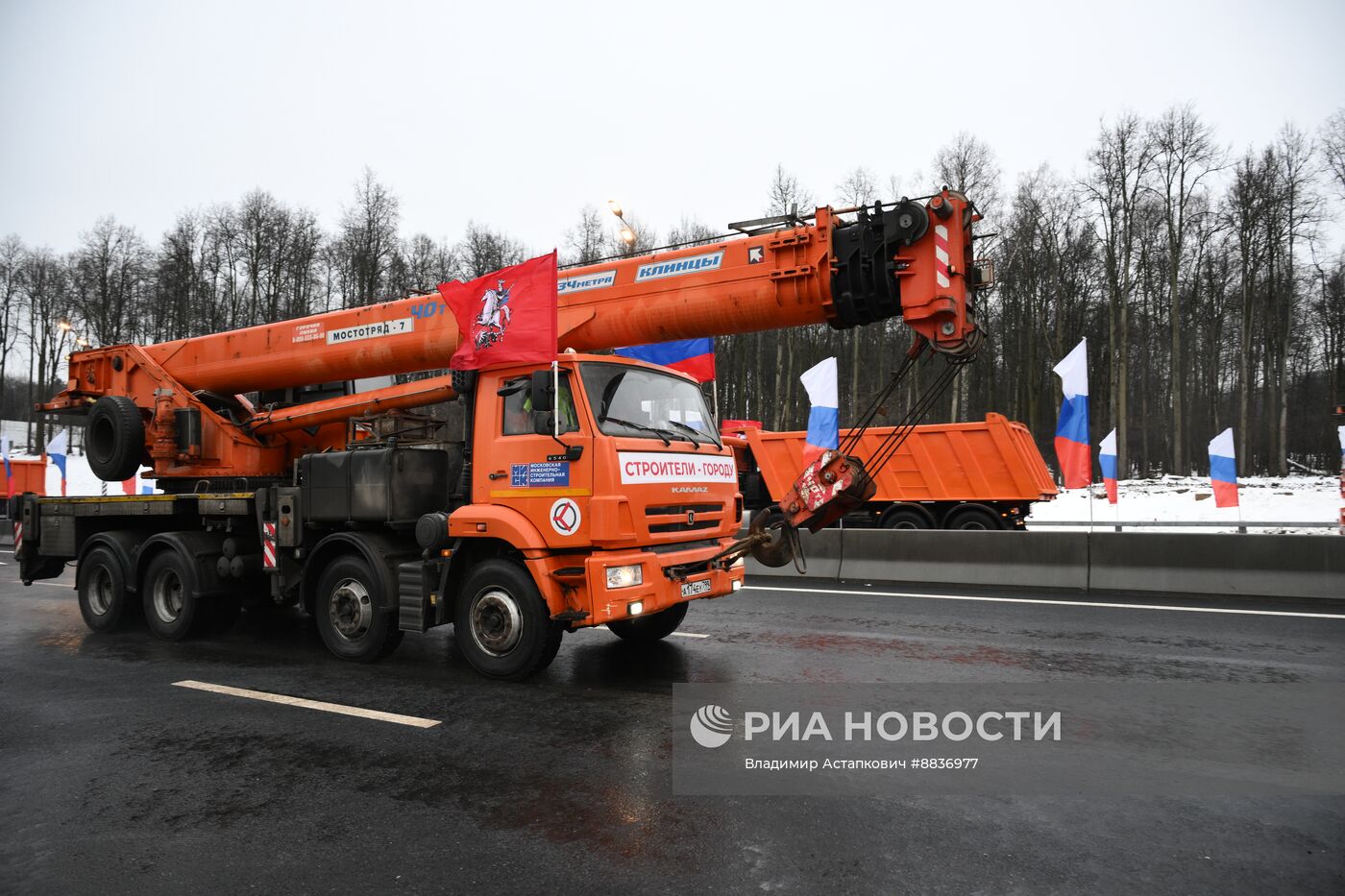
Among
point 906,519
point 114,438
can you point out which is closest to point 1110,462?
point 906,519

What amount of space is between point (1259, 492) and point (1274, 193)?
1626 cm

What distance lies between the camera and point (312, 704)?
223 inches

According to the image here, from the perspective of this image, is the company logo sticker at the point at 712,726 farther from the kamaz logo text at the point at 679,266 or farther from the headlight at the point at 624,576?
the kamaz logo text at the point at 679,266

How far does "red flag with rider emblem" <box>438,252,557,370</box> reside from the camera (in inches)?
245

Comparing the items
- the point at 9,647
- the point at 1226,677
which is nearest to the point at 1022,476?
the point at 1226,677

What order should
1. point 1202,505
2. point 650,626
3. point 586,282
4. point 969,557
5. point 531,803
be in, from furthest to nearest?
point 1202,505 < point 969,557 < point 650,626 < point 586,282 < point 531,803

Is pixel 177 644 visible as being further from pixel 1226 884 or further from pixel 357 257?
pixel 357 257

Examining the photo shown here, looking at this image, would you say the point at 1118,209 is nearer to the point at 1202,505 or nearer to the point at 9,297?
the point at 1202,505

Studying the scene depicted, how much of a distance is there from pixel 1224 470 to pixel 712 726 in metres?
16.5

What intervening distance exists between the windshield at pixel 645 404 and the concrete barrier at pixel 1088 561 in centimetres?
634

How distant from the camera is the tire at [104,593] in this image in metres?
8.45

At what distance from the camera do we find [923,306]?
6078 mm

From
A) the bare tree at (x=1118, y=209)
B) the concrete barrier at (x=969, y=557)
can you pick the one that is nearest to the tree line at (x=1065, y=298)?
the bare tree at (x=1118, y=209)

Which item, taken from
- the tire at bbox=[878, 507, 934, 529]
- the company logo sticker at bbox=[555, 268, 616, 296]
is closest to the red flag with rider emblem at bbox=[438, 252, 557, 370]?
the company logo sticker at bbox=[555, 268, 616, 296]
